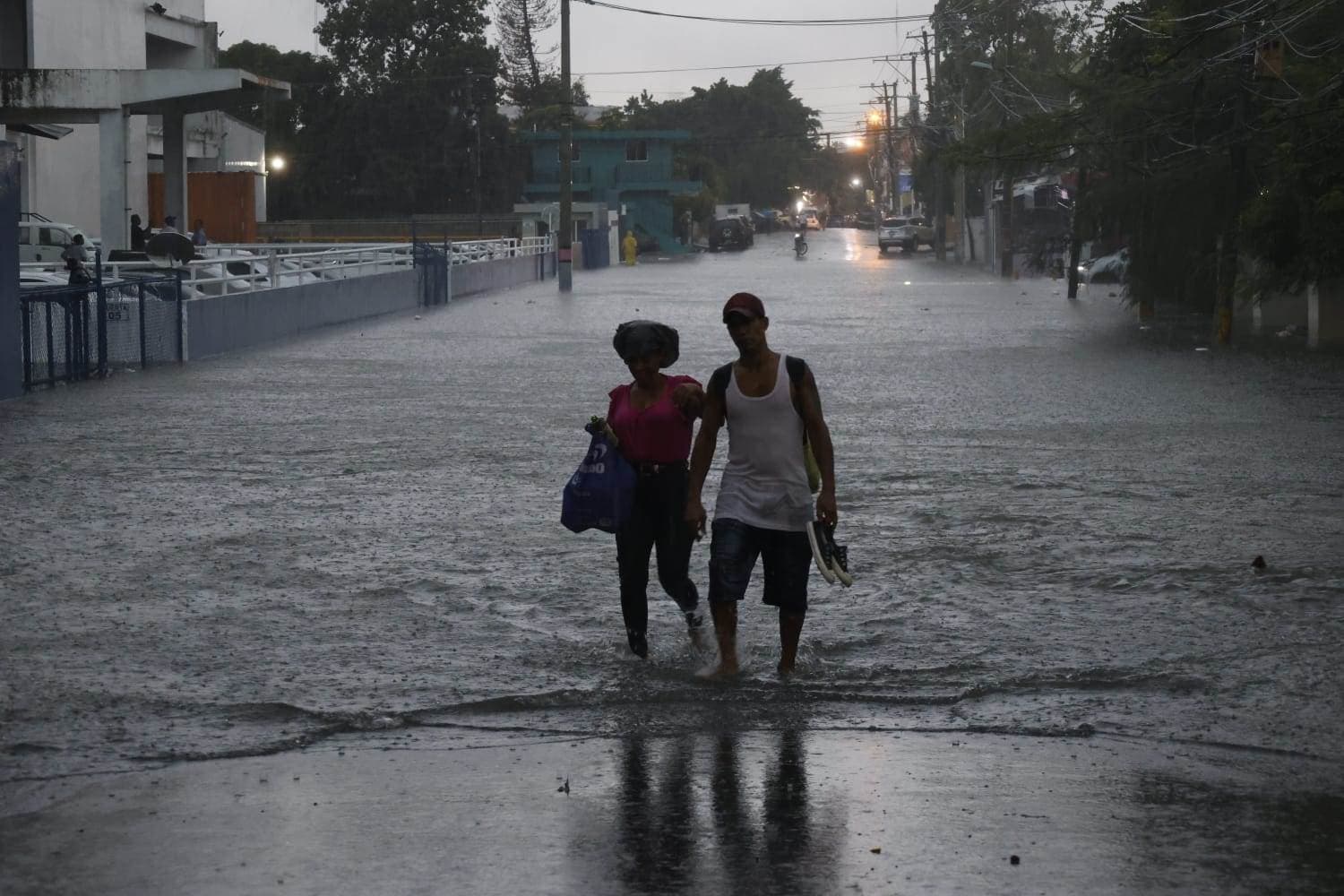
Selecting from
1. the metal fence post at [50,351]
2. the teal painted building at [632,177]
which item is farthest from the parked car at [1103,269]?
the teal painted building at [632,177]

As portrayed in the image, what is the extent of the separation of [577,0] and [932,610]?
50016mm

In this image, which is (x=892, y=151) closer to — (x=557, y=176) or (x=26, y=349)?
(x=557, y=176)

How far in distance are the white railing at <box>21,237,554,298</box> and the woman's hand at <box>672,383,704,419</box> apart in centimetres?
1815

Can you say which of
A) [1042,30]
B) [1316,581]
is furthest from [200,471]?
[1042,30]

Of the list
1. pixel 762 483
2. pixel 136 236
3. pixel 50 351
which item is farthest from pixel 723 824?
pixel 136 236

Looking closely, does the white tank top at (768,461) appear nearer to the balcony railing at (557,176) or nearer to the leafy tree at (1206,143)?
the leafy tree at (1206,143)

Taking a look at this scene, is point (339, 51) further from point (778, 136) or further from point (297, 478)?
point (297, 478)

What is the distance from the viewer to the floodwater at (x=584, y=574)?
679cm

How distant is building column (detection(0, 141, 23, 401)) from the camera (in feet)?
59.0

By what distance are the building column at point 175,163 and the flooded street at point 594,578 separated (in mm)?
25322

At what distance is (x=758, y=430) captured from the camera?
7.10 meters

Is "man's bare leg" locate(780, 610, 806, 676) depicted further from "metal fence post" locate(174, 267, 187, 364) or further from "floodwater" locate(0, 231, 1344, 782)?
"metal fence post" locate(174, 267, 187, 364)

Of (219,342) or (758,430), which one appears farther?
(219,342)

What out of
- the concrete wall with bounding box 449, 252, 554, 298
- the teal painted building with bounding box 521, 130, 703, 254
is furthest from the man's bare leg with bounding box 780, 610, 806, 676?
the teal painted building with bounding box 521, 130, 703, 254
